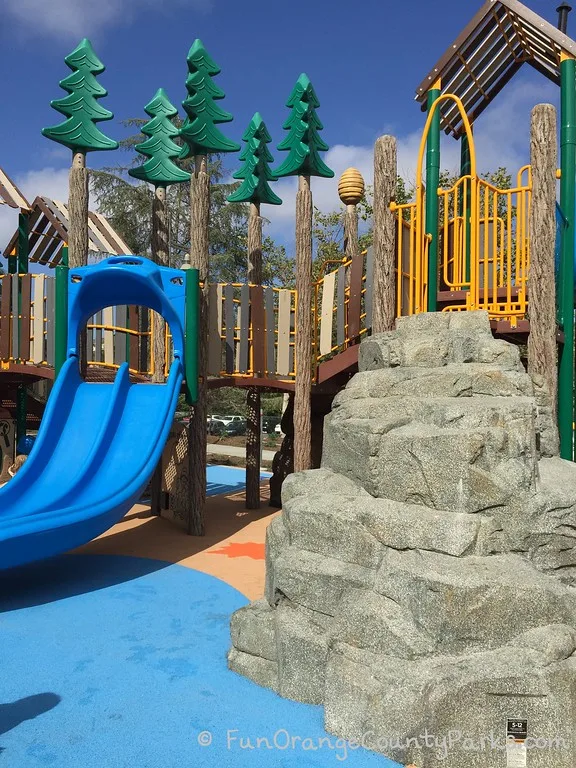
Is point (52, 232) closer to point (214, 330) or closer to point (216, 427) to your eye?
point (214, 330)

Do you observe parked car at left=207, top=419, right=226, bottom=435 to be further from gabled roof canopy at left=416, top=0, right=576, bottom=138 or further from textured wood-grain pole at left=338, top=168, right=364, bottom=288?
gabled roof canopy at left=416, top=0, right=576, bottom=138

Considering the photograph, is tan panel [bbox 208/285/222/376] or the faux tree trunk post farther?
the faux tree trunk post

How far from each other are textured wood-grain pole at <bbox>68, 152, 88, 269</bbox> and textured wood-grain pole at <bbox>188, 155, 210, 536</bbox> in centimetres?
142

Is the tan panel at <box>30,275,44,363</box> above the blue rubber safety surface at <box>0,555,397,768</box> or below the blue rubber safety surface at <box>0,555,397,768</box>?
above

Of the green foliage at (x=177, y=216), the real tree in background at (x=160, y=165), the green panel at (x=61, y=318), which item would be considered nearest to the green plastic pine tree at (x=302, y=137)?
the real tree in background at (x=160, y=165)

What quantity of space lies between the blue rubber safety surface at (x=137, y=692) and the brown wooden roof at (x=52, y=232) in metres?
8.81

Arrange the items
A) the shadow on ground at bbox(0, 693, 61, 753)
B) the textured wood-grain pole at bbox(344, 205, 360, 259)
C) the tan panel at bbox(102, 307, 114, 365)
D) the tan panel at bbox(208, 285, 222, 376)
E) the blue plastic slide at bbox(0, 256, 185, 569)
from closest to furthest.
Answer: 1. the shadow on ground at bbox(0, 693, 61, 753)
2. the blue plastic slide at bbox(0, 256, 185, 569)
3. the tan panel at bbox(208, 285, 222, 376)
4. the tan panel at bbox(102, 307, 114, 365)
5. the textured wood-grain pole at bbox(344, 205, 360, 259)

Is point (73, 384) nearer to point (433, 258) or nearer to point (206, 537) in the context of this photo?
point (206, 537)

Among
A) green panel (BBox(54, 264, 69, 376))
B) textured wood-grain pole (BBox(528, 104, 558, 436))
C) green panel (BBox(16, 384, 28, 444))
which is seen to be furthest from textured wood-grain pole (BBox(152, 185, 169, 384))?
textured wood-grain pole (BBox(528, 104, 558, 436))

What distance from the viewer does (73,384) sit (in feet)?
25.6

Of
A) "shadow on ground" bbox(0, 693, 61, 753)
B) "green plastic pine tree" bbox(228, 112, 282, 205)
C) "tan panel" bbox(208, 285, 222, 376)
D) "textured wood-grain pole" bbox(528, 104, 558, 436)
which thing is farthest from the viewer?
"green plastic pine tree" bbox(228, 112, 282, 205)

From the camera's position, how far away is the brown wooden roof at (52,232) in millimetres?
13352

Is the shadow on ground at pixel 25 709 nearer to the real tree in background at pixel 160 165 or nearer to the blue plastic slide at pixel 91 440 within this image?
the blue plastic slide at pixel 91 440

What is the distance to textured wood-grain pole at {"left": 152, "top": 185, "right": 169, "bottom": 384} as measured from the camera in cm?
914
